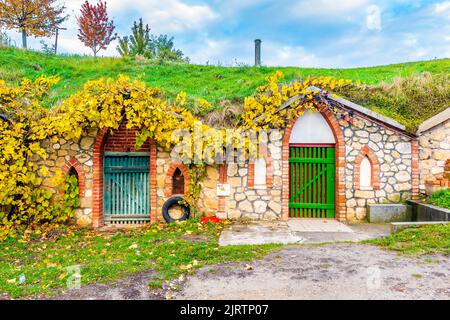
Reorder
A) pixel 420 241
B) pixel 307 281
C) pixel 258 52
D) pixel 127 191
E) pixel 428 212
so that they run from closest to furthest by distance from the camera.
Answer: pixel 307 281, pixel 420 241, pixel 428 212, pixel 127 191, pixel 258 52

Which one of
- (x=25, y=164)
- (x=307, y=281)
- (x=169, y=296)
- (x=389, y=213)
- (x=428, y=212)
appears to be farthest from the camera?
(x=389, y=213)

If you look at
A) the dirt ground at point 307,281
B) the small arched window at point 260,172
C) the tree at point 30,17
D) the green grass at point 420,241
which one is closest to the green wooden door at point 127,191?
the small arched window at point 260,172

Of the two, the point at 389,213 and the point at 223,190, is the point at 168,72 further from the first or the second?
the point at 389,213

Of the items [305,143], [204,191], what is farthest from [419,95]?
[204,191]

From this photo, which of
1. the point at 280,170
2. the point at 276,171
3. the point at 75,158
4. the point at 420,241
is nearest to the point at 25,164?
the point at 75,158

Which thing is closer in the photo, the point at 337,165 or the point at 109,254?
the point at 109,254

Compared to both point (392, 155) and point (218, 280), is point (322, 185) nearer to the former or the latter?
point (392, 155)

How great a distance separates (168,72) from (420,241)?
15.4m

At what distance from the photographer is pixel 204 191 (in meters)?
9.34

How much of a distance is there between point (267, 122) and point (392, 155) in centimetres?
358

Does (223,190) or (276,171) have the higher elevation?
(276,171)

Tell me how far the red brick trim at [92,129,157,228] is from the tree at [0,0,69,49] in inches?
855

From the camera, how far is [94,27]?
32.0 meters

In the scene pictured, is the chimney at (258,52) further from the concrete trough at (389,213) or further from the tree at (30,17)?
the tree at (30,17)
